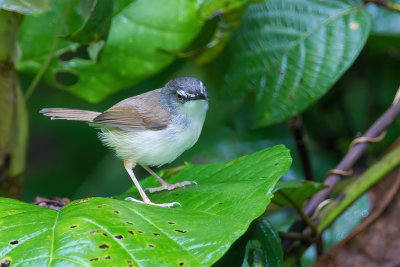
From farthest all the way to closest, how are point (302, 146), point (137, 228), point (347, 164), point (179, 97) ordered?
point (302, 146) < point (179, 97) < point (347, 164) < point (137, 228)

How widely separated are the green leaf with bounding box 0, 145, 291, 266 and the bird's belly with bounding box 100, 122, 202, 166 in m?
0.78

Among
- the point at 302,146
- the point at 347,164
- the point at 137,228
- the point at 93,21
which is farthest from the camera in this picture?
the point at 302,146

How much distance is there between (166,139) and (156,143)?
69mm

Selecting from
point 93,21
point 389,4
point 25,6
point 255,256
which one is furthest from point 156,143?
point 389,4

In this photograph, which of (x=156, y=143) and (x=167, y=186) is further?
(x=156, y=143)

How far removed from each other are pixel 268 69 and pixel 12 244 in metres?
2.37

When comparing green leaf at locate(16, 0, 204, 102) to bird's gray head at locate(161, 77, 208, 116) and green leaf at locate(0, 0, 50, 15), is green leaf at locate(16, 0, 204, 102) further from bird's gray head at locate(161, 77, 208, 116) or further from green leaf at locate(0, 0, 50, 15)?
green leaf at locate(0, 0, 50, 15)

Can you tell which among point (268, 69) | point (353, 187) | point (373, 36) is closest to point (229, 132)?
point (268, 69)

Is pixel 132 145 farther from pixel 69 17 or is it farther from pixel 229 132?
pixel 229 132

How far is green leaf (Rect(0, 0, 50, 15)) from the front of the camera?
9.33ft

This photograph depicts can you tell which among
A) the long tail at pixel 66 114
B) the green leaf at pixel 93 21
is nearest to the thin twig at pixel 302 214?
the green leaf at pixel 93 21

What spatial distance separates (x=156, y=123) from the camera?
3518mm

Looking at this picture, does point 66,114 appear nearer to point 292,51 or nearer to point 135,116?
point 135,116

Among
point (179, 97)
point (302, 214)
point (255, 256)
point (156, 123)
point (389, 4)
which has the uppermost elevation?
point (389, 4)
